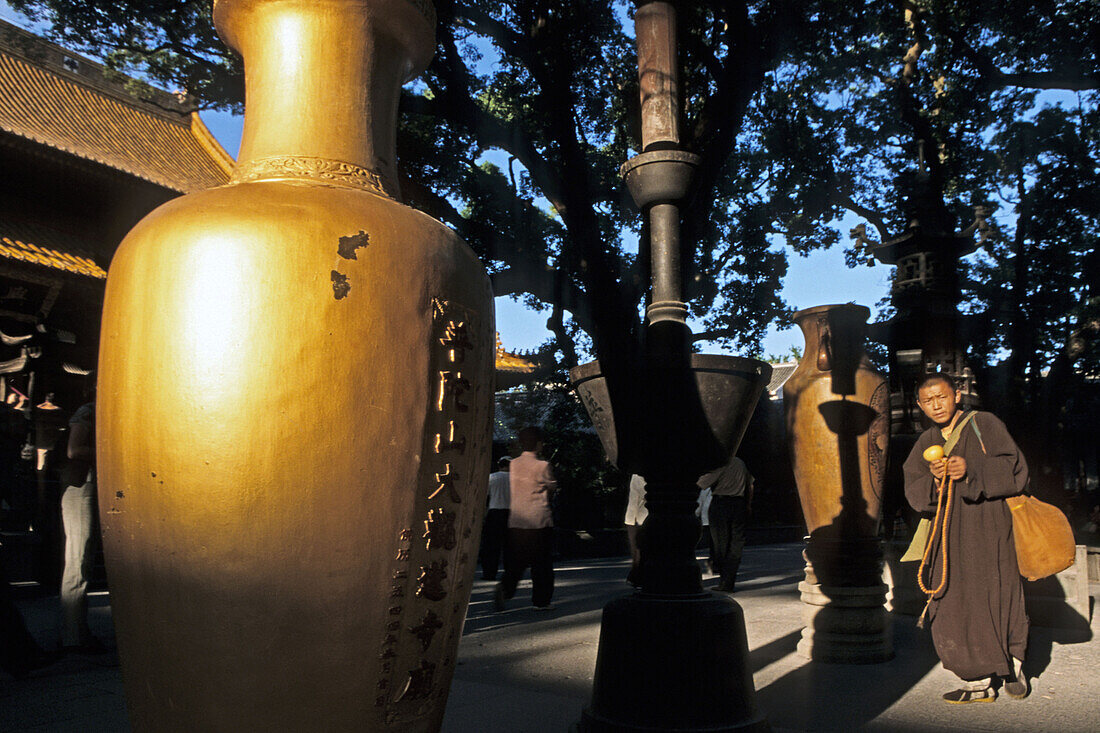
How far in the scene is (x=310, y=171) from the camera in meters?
1.56

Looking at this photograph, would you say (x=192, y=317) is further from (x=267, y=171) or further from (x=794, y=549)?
(x=794, y=549)

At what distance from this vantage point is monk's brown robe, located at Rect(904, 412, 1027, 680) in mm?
3238

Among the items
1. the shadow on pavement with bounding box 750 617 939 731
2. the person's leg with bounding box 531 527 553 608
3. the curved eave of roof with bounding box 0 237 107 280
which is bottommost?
the shadow on pavement with bounding box 750 617 939 731

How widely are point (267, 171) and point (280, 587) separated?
0.81m

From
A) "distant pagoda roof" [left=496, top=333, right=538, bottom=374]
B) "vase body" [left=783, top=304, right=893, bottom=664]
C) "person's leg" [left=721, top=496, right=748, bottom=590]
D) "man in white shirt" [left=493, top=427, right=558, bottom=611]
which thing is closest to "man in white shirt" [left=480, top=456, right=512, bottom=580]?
"man in white shirt" [left=493, top=427, right=558, bottom=611]

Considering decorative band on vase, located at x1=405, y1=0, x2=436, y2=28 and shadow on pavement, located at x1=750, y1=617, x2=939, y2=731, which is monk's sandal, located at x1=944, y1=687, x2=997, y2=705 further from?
decorative band on vase, located at x1=405, y1=0, x2=436, y2=28

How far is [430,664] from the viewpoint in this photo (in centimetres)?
149

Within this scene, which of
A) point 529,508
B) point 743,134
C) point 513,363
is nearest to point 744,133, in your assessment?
point 743,134

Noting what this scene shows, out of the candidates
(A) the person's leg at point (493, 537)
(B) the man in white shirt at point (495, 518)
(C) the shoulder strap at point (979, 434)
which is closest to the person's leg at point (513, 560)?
(B) the man in white shirt at point (495, 518)

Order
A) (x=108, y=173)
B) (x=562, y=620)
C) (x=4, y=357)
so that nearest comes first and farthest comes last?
(x=562, y=620), (x=4, y=357), (x=108, y=173)

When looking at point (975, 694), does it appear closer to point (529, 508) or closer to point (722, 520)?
point (529, 508)

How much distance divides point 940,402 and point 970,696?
1.24 meters

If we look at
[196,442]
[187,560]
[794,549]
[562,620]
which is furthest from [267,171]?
[794,549]

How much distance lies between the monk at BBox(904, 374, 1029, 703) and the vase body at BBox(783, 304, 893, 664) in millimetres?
716
